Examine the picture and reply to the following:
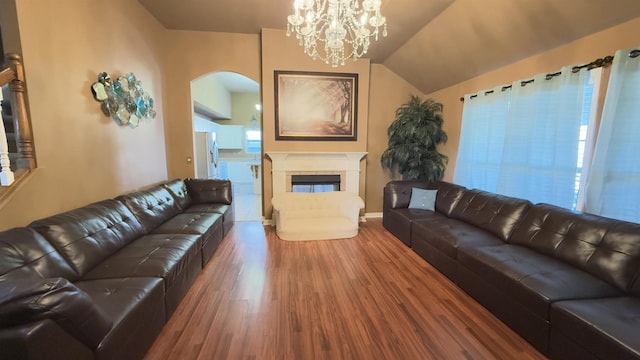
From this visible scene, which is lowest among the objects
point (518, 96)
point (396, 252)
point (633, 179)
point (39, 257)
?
point (396, 252)

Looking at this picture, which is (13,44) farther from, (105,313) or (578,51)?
(578,51)

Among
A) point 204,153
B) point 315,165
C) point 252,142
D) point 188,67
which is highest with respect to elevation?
point 188,67

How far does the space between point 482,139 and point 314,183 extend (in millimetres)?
2793

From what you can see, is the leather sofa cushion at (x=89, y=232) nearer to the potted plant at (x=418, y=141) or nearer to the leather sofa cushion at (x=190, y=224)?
the leather sofa cushion at (x=190, y=224)

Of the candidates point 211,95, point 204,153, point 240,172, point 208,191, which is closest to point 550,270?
point 208,191

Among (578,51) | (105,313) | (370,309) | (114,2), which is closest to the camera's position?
(105,313)

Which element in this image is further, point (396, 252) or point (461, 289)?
point (396, 252)

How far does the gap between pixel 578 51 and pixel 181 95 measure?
5329 millimetres

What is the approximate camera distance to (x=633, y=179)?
86.0 inches

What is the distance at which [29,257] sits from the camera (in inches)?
65.7

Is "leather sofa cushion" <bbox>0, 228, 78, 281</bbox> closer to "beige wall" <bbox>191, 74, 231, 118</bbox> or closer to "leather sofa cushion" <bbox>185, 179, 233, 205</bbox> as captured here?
"leather sofa cushion" <bbox>185, 179, 233, 205</bbox>

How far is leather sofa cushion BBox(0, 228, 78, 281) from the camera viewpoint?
155cm

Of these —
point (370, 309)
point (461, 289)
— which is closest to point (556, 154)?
point (461, 289)

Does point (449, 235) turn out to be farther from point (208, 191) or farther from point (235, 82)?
point (235, 82)
